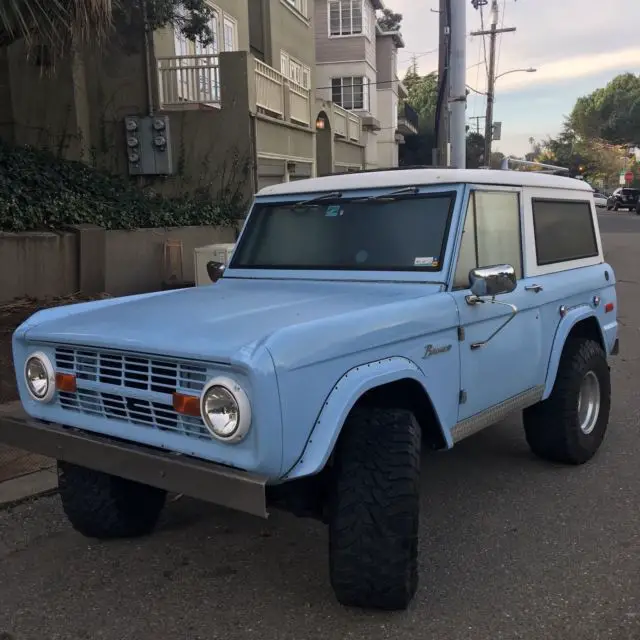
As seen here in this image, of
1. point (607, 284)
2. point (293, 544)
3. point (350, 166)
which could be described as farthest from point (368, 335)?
point (350, 166)

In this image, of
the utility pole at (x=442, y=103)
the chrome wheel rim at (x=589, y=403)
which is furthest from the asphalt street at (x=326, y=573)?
the utility pole at (x=442, y=103)

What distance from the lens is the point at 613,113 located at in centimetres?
7394

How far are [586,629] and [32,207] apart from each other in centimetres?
846

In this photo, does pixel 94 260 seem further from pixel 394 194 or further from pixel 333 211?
pixel 394 194

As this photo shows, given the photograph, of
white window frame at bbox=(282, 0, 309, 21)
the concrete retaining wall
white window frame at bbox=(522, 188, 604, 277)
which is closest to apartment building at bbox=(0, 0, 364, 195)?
the concrete retaining wall

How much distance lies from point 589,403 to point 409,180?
83.0 inches

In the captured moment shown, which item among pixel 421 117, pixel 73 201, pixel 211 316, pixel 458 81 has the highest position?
pixel 421 117

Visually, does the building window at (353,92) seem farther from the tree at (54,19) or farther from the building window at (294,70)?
the tree at (54,19)

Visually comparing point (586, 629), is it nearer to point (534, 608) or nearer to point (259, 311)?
point (534, 608)

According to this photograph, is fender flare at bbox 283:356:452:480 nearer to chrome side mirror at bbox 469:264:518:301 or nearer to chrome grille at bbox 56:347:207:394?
chrome grille at bbox 56:347:207:394

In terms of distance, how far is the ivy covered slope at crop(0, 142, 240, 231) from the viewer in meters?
9.24

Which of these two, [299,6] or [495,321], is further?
[299,6]

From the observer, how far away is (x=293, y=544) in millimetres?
3693

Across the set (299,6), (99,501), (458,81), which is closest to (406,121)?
(299,6)
